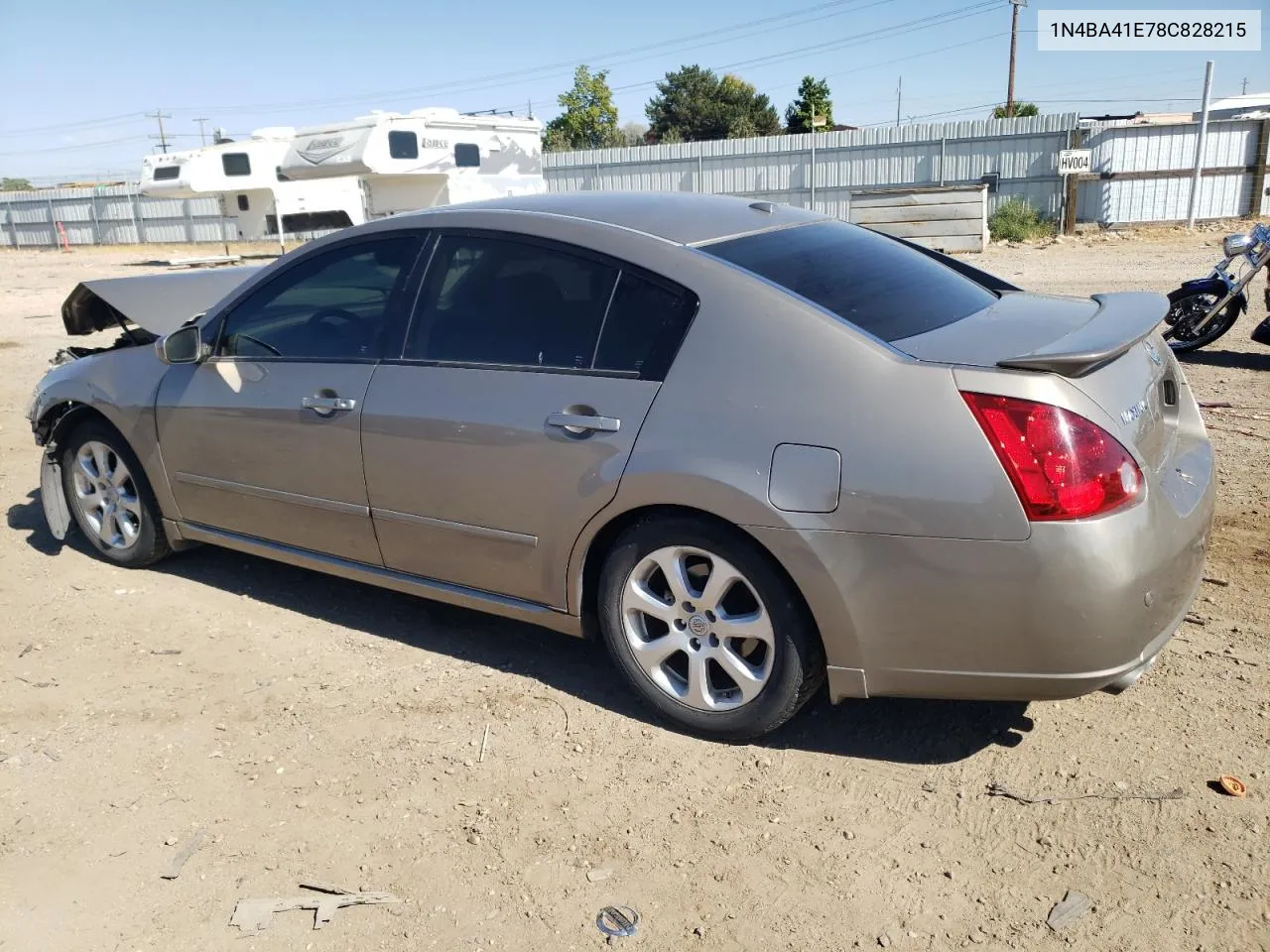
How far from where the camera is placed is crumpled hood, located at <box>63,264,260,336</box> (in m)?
5.12

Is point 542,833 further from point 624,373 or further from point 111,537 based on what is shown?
point 111,537

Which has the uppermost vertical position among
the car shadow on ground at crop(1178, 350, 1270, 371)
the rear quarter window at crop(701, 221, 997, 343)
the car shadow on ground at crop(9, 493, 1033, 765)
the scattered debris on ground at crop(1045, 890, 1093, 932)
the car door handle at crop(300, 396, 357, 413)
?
the rear quarter window at crop(701, 221, 997, 343)

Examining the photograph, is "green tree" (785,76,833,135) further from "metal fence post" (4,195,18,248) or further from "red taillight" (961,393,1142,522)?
"red taillight" (961,393,1142,522)

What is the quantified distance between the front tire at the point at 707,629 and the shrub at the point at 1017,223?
2156 centimetres

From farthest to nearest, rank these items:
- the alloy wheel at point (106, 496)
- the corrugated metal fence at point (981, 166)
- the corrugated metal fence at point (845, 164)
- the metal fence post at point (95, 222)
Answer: the metal fence post at point (95, 222) < the corrugated metal fence at point (845, 164) < the corrugated metal fence at point (981, 166) < the alloy wheel at point (106, 496)

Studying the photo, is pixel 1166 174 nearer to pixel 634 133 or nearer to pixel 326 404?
pixel 326 404

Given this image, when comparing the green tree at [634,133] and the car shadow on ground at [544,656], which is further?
the green tree at [634,133]

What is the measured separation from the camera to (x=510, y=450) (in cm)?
350

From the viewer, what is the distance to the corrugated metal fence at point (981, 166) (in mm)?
23531

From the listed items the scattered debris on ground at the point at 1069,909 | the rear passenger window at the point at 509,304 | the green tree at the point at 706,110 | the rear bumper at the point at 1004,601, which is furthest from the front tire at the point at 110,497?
the green tree at the point at 706,110

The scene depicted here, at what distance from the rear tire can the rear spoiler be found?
5.98 metres

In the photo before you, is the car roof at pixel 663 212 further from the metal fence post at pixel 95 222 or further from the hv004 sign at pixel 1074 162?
the metal fence post at pixel 95 222

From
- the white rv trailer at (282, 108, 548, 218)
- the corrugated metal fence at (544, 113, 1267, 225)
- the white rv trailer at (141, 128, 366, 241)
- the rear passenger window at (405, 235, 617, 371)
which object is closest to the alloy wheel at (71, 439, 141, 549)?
the rear passenger window at (405, 235, 617, 371)

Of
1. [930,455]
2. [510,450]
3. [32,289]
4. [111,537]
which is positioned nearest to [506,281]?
[510,450]
